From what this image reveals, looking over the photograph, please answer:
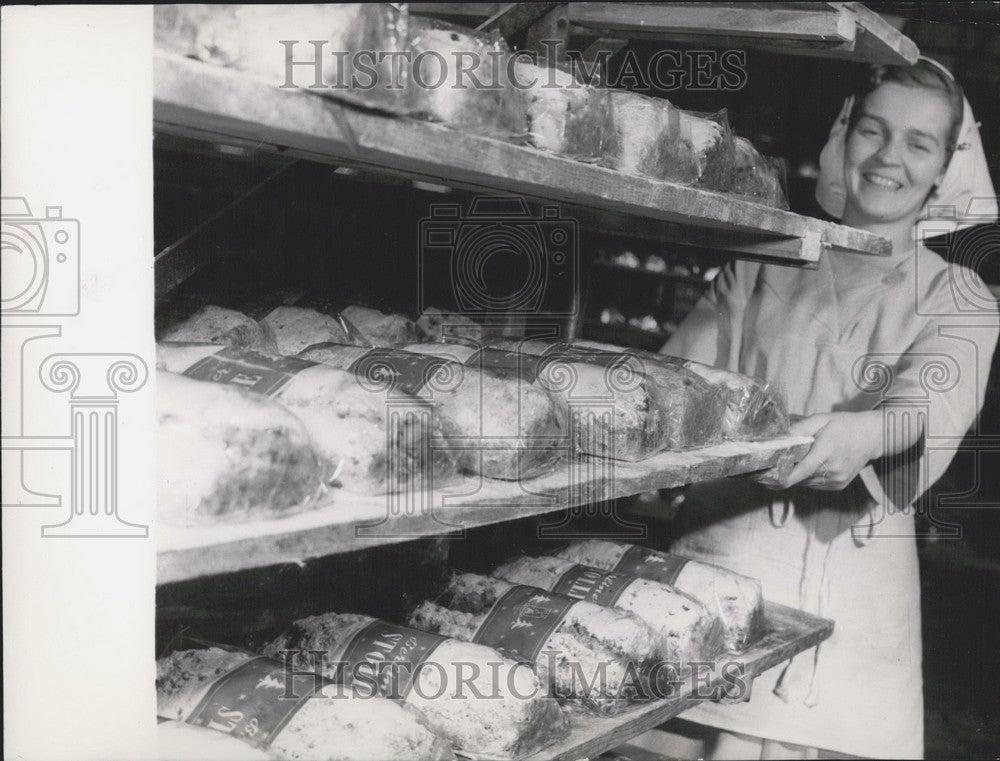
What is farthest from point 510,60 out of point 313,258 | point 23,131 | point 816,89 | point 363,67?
point 816,89

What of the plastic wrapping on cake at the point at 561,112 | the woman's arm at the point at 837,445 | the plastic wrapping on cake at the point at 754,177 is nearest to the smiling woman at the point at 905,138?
the woman's arm at the point at 837,445

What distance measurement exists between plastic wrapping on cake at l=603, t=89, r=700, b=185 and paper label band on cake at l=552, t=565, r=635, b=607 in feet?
2.30

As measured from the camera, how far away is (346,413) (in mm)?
1199

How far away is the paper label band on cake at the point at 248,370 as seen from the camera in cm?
124

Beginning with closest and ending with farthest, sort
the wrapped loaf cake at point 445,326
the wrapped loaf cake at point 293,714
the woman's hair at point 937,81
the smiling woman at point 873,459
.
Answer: the wrapped loaf cake at point 293,714 < the wrapped loaf cake at point 445,326 < the smiling woman at point 873,459 < the woman's hair at point 937,81

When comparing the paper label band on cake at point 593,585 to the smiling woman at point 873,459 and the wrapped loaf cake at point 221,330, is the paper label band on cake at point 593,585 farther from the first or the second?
the smiling woman at point 873,459

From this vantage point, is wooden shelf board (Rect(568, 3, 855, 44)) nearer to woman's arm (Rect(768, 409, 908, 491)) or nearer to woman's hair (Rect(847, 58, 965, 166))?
woman's arm (Rect(768, 409, 908, 491))

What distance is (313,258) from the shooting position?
2010mm

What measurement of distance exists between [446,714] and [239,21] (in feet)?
2.99

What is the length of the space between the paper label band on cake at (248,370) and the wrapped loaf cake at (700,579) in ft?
2.97

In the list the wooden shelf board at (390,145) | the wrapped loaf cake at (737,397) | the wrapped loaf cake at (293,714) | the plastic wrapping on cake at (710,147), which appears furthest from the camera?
the wrapped loaf cake at (737,397)

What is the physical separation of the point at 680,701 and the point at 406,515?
29.9 inches

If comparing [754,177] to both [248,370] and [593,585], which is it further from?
[248,370]

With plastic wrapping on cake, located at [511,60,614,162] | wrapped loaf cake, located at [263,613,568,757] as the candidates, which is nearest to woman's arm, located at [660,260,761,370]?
plastic wrapping on cake, located at [511,60,614,162]
